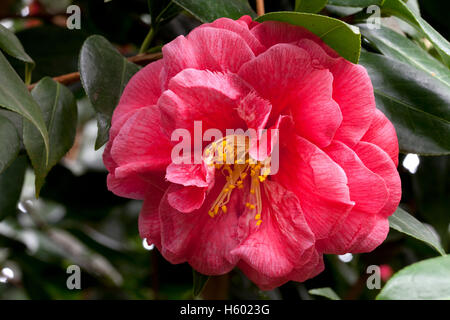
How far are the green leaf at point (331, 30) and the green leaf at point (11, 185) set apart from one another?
638mm

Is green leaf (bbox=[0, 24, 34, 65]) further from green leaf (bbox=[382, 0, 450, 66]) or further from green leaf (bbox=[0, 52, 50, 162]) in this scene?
green leaf (bbox=[382, 0, 450, 66])

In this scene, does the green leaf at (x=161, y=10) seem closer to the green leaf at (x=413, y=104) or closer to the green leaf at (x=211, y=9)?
the green leaf at (x=211, y=9)

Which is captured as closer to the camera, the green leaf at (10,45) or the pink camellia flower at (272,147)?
the pink camellia flower at (272,147)

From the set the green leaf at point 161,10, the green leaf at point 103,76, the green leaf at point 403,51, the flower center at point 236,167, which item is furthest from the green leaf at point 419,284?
the green leaf at point 161,10

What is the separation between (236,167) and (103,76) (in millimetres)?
234

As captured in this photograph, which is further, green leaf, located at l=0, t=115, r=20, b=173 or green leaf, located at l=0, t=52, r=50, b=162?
green leaf, located at l=0, t=115, r=20, b=173

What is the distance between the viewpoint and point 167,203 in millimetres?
639

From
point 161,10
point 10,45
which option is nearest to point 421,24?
point 161,10

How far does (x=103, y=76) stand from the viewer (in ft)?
2.47

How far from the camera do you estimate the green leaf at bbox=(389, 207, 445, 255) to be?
2.16 feet

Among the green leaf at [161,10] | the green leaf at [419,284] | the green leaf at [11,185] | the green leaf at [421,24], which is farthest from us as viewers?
the green leaf at [11,185]

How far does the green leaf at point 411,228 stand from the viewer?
657 millimetres

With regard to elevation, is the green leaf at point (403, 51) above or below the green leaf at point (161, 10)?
below

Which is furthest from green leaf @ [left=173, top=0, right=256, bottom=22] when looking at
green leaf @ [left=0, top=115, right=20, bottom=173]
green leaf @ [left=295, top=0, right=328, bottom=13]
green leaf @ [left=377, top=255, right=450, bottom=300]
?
green leaf @ [left=377, top=255, right=450, bottom=300]
